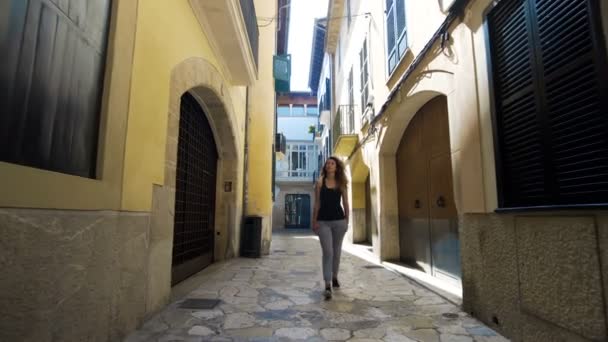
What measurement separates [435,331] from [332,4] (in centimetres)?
1270

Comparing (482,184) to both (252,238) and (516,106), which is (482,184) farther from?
(252,238)

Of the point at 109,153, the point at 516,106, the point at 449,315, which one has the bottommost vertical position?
the point at 449,315

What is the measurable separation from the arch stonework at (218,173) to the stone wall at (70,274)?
38 centimetres

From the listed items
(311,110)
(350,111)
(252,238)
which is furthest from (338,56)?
(311,110)

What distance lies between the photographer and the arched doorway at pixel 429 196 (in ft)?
16.0

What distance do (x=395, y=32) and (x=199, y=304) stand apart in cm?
566

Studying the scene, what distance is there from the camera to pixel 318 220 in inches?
165

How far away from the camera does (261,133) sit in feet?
30.0

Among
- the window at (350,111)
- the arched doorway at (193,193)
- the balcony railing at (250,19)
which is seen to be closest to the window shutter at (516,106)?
the balcony railing at (250,19)

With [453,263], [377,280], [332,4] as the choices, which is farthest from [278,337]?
[332,4]

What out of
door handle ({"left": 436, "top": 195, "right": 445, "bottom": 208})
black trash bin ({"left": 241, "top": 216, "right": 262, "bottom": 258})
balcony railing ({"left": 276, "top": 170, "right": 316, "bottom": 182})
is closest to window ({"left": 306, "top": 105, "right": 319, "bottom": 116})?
balcony railing ({"left": 276, "top": 170, "right": 316, "bottom": 182})

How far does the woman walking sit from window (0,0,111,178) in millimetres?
2582

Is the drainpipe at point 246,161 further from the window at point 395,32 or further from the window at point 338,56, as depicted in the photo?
the window at point 338,56

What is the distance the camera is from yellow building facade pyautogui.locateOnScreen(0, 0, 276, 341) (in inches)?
63.5
